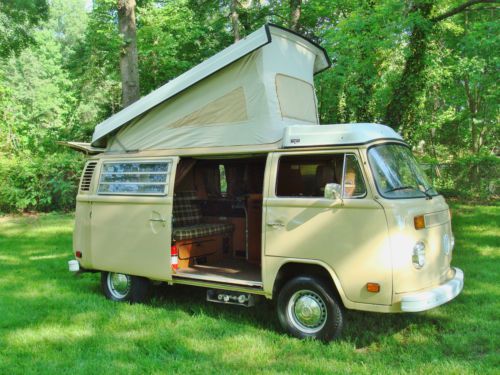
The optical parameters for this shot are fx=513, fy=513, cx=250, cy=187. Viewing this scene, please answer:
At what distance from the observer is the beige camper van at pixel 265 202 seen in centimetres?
552

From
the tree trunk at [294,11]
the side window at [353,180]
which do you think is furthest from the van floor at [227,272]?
the tree trunk at [294,11]

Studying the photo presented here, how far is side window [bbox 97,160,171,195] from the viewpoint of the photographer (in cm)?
730

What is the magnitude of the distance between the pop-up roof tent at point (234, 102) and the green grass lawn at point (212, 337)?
2.37 metres

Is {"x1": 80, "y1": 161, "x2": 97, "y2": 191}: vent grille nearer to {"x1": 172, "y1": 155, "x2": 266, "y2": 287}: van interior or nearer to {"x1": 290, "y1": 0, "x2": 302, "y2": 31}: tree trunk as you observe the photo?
{"x1": 172, "y1": 155, "x2": 266, "y2": 287}: van interior

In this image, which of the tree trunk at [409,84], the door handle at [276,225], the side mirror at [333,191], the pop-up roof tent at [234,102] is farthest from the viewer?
the tree trunk at [409,84]

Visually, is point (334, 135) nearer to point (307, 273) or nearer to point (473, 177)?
point (307, 273)

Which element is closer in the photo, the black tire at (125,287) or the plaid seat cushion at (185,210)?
the black tire at (125,287)

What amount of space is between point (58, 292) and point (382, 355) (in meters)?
5.59

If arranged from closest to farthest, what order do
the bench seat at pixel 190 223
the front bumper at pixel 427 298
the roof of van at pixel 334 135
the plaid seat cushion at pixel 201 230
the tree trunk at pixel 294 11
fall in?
the front bumper at pixel 427 298
the roof of van at pixel 334 135
the plaid seat cushion at pixel 201 230
the bench seat at pixel 190 223
the tree trunk at pixel 294 11

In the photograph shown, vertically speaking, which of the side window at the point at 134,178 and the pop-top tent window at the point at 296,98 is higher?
the pop-top tent window at the point at 296,98

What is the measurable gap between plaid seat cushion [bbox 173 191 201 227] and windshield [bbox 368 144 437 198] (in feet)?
12.2

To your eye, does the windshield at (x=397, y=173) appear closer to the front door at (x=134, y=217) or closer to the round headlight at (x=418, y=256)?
the round headlight at (x=418, y=256)

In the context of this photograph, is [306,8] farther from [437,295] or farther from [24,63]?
[24,63]

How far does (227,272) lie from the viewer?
23.8ft
